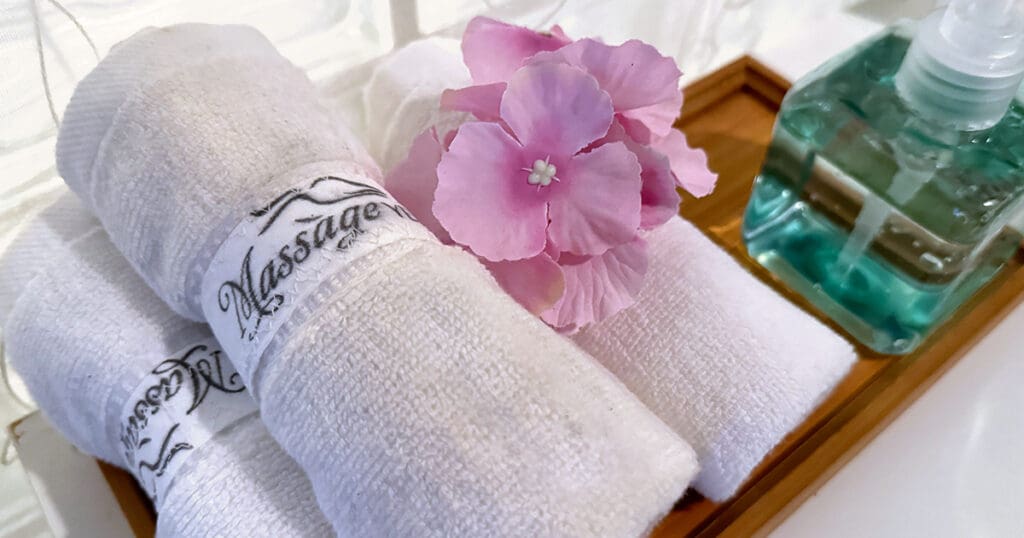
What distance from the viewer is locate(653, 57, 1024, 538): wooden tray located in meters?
0.29

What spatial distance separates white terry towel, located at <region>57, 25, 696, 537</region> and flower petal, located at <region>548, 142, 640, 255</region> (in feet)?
0.10

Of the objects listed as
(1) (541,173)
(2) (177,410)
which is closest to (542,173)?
(1) (541,173)

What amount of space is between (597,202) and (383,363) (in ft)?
0.26

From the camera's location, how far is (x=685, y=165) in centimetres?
29

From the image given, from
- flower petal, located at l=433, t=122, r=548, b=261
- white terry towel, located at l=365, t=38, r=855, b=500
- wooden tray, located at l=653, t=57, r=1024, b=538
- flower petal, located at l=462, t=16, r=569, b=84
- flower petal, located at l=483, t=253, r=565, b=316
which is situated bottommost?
wooden tray, located at l=653, t=57, r=1024, b=538

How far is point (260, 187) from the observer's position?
23cm

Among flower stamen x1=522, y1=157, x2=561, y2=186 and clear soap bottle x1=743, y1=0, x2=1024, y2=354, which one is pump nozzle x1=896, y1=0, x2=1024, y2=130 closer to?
clear soap bottle x1=743, y1=0, x2=1024, y2=354

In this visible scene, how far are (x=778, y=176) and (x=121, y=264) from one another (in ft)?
0.93

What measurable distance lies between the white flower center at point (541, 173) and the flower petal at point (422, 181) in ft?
0.11

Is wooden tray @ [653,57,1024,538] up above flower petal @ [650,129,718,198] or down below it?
below

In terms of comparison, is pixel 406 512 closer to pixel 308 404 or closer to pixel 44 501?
pixel 308 404

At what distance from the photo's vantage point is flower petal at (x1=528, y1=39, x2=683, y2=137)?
0.81 feet

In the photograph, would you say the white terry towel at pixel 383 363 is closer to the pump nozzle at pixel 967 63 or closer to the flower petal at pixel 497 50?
the flower petal at pixel 497 50

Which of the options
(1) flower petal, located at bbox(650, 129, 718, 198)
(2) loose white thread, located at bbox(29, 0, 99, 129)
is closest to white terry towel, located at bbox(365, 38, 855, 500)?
(1) flower petal, located at bbox(650, 129, 718, 198)
